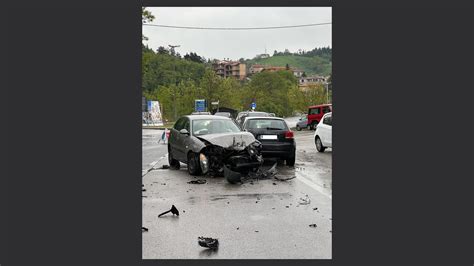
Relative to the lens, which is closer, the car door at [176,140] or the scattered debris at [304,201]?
the scattered debris at [304,201]

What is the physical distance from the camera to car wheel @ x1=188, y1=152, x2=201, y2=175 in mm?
12355

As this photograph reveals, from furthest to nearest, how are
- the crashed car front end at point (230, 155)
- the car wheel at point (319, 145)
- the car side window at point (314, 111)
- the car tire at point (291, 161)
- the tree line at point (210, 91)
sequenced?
the tree line at point (210, 91) < the car side window at point (314, 111) < the car wheel at point (319, 145) < the car tire at point (291, 161) < the crashed car front end at point (230, 155)

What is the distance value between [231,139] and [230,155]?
0.46m

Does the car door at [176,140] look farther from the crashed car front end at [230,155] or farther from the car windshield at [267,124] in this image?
the car windshield at [267,124]

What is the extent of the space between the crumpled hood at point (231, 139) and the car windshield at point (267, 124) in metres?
2.45

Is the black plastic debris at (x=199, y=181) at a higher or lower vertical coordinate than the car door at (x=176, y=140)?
lower

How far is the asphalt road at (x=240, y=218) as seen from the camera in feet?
18.2

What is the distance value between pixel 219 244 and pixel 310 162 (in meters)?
10.6

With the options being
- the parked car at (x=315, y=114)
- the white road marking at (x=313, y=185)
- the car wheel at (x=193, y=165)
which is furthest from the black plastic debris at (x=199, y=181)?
the parked car at (x=315, y=114)

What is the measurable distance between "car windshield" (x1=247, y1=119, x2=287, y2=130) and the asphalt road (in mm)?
2707

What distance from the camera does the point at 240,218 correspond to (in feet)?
24.2

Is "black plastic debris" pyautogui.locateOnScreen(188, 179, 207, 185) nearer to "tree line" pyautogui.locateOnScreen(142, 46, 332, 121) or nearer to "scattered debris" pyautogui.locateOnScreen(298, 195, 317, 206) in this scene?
"scattered debris" pyautogui.locateOnScreen(298, 195, 317, 206)

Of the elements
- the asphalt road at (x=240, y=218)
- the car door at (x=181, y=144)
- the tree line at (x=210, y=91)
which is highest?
the tree line at (x=210, y=91)

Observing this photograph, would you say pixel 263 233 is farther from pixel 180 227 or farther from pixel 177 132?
pixel 177 132
